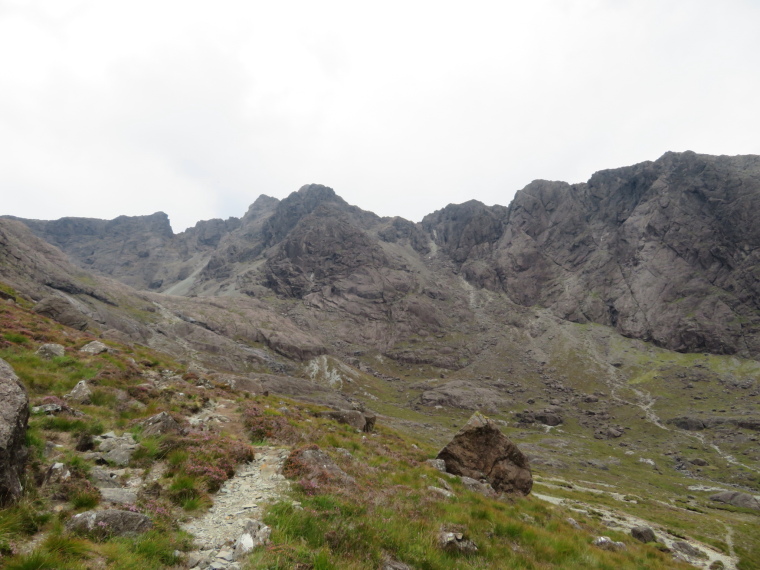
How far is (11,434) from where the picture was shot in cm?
785

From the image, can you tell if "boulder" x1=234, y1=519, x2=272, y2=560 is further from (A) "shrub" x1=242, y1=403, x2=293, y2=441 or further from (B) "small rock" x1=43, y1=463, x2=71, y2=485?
(A) "shrub" x1=242, y1=403, x2=293, y2=441

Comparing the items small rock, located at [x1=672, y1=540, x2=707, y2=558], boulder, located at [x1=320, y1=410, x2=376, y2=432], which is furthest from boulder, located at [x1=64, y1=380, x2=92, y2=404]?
small rock, located at [x1=672, y1=540, x2=707, y2=558]

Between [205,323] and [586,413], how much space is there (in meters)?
191

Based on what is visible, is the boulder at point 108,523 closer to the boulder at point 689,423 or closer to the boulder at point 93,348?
the boulder at point 93,348

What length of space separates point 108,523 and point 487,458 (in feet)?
70.2

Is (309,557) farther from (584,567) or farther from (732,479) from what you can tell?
(732,479)

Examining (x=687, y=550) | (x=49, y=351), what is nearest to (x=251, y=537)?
(x=49, y=351)

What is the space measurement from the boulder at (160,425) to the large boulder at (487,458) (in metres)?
15.9

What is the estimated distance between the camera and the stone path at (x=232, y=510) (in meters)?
7.67

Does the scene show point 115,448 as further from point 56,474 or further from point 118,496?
point 118,496

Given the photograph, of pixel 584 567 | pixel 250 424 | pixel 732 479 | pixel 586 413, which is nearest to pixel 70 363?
pixel 250 424

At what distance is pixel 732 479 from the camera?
307ft

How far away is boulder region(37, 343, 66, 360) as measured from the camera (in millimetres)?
21000

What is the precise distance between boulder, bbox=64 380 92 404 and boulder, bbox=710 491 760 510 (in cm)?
10598
